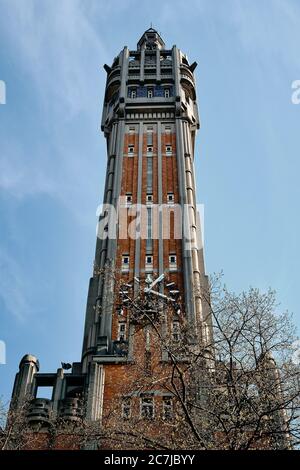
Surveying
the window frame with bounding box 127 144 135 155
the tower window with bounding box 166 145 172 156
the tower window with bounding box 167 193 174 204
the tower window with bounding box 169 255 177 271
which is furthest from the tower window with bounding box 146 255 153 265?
the window frame with bounding box 127 144 135 155

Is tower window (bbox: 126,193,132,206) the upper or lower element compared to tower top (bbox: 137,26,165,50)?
lower

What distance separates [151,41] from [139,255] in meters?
39.1

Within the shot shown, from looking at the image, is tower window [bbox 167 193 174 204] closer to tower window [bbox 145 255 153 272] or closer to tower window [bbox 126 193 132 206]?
tower window [bbox 126 193 132 206]

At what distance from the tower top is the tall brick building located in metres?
0.51

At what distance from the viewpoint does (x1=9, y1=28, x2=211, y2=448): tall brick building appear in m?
24.3

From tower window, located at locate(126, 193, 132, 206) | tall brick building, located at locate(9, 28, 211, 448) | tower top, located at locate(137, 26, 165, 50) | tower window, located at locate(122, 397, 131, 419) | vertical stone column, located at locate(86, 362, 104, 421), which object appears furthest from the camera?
tower top, located at locate(137, 26, 165, 50)

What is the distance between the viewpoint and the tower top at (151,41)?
236 ft

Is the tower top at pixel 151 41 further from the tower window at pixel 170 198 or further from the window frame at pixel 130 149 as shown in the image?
the tower window at pixel 170 198

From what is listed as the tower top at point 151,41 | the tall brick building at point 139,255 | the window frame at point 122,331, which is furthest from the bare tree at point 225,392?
the tower top at point 151,41

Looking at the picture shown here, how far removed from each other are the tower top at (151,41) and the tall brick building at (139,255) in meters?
0.51

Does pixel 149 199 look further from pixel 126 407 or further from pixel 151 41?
pixel 151 41

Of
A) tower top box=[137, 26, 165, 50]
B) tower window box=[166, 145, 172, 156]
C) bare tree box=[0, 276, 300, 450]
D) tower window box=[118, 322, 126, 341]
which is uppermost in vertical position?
tower top box=[137, 26, 165, 50]
